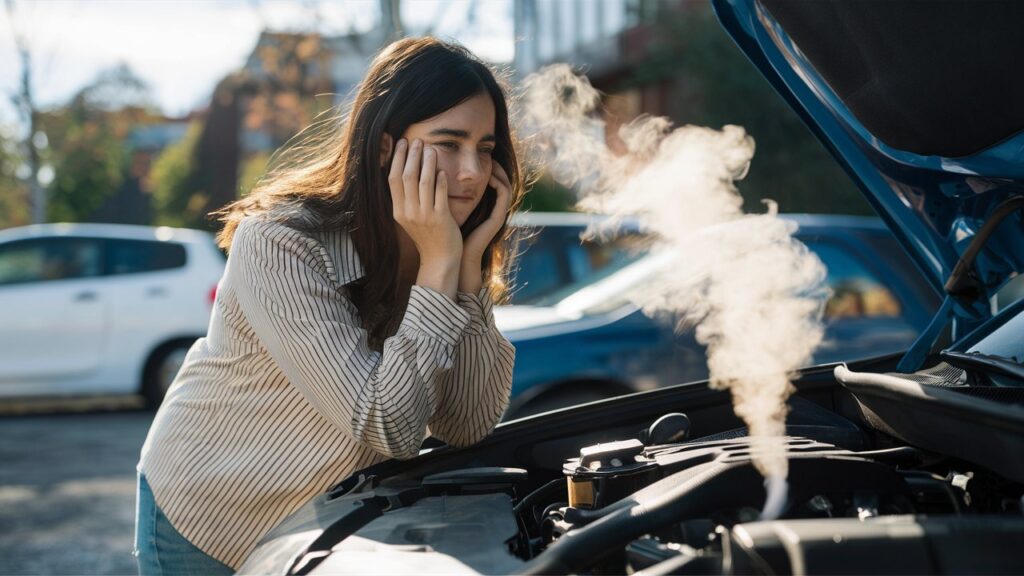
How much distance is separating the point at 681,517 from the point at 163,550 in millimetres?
1209

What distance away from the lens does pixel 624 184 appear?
3.09 metres

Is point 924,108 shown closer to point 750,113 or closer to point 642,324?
point 642,324

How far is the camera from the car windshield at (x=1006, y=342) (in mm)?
2172

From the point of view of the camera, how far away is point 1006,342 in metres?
2.24

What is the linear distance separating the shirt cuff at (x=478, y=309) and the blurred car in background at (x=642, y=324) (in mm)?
2976

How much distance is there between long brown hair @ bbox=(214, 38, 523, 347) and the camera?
2420mm

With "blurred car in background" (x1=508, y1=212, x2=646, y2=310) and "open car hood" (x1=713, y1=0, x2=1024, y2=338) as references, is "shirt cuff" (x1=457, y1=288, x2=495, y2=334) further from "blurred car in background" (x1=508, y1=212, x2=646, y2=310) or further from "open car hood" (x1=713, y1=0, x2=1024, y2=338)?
"blurred car in background" (x1=508, y1=212, x2=646, y2=310)

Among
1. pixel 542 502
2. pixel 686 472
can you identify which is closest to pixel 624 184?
pixel 542 502

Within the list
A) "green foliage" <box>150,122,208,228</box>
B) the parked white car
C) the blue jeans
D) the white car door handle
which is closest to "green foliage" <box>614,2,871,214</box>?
the parked white car

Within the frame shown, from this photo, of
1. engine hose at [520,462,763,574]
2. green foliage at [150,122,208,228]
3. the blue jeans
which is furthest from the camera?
green foliage at [150,122,208,228]

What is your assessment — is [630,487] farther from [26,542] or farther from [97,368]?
[97,368]

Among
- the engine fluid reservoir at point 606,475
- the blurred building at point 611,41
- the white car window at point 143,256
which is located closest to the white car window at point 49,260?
the white car window at point 143,256

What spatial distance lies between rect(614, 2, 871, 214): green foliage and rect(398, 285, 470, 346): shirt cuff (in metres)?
13.9

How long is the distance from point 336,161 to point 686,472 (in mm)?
1169
